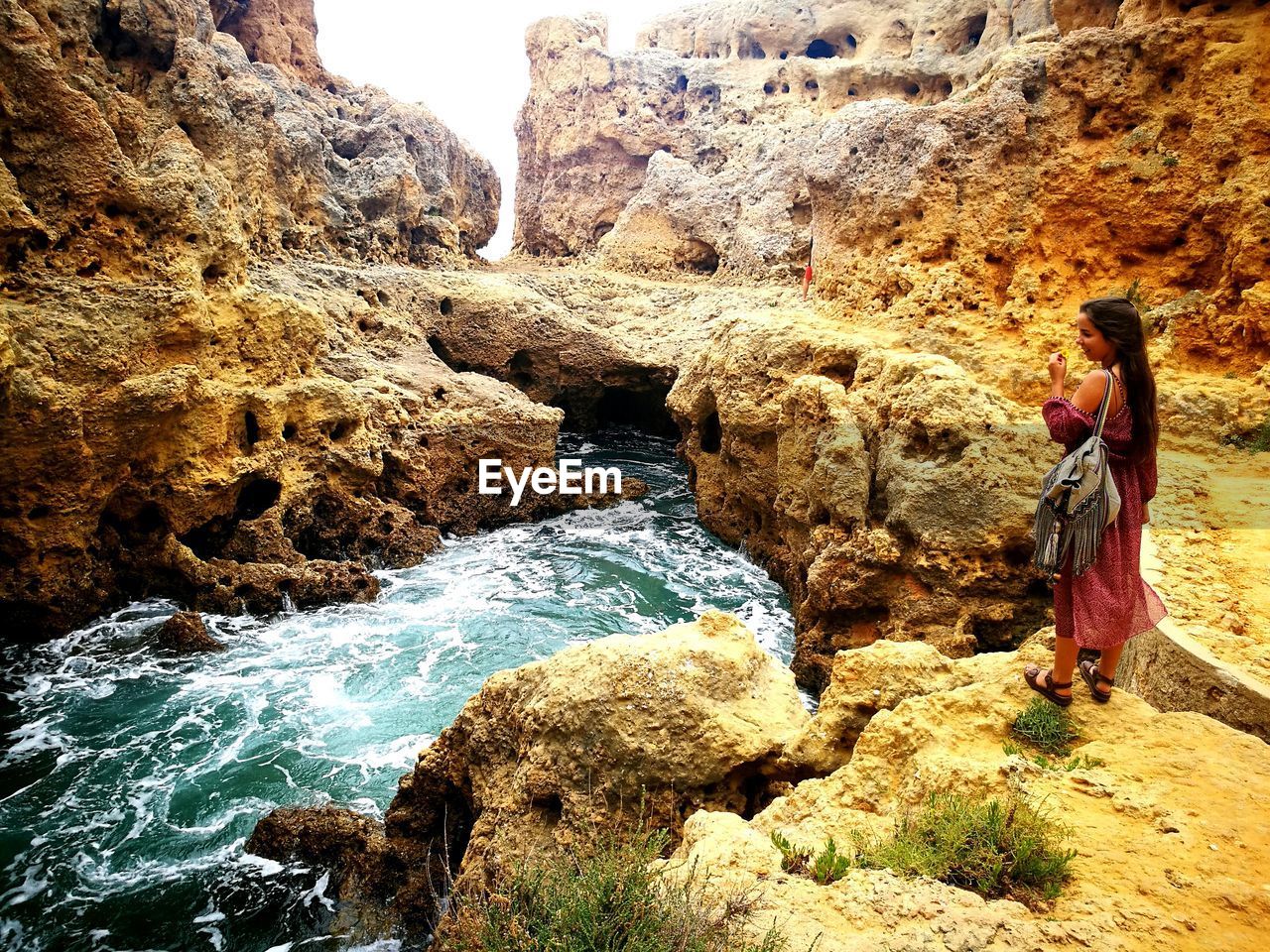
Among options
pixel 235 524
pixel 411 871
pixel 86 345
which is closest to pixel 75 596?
pixel 235 524

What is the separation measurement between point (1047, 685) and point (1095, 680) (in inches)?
8.8

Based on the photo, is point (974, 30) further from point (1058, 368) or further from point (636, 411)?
point (1058, 368)

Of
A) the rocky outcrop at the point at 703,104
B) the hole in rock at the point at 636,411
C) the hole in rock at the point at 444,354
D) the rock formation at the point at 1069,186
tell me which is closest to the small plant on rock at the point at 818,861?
the rock formation at the point at 1069,186

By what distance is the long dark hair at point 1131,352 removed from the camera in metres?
3.51

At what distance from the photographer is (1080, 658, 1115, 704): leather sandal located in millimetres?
3785

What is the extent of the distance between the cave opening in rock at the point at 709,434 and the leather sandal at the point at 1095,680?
1268 cm

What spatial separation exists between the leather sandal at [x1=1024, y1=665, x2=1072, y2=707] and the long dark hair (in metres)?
1.26

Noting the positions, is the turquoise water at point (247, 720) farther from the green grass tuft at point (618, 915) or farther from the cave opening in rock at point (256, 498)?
the green grass tuft at point (618, 915)

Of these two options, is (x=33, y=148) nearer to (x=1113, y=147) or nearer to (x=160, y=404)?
(x=160, y=404)

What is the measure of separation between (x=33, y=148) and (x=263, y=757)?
823 centimetres

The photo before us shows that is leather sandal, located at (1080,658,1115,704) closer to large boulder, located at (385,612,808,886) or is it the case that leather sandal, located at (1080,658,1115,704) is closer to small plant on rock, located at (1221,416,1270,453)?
large boulder, located at (385,612,808,886)

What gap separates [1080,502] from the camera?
361cm

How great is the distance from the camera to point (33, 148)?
9.65 meters

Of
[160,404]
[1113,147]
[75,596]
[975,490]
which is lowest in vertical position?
[75,596]
